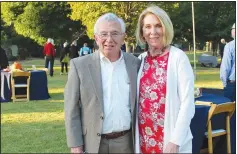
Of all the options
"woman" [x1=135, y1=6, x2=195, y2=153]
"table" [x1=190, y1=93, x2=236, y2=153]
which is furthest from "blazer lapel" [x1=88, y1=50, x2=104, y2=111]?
"table" [x1=190, y1=93, x2=236, y2=153]

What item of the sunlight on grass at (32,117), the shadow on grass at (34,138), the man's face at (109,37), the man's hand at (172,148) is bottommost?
the shadow on grass at (34,138)

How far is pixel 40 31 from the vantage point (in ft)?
106

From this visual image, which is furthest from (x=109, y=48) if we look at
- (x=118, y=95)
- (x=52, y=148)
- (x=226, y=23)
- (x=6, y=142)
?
(x=226, y=23)

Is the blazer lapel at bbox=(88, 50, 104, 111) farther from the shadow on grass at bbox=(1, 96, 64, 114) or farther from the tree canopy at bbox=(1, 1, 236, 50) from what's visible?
the tree canopy at bbox=(1, 1, 236, 50)

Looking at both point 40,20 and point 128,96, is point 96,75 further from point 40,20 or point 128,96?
point 40,20

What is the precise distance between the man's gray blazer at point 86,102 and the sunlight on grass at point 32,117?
214 inches

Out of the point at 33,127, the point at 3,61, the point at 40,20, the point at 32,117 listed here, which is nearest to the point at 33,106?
the point at 32,117

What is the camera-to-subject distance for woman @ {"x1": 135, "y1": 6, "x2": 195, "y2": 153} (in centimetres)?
258

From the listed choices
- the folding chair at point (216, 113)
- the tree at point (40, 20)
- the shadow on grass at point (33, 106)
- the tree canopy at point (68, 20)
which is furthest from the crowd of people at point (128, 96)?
the tree at point (40, 20)

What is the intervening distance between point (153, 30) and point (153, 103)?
46cm

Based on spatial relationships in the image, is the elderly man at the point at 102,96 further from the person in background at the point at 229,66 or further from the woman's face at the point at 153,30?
the person in background at the point at 229,66

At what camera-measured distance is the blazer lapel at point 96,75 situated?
2572 millimetres

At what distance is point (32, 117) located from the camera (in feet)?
27.2

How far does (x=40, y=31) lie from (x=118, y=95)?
3048 centimetres
